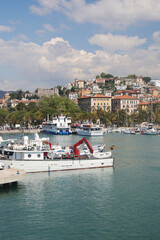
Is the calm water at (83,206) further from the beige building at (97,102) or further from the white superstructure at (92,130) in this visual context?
the beige building at (97,102)

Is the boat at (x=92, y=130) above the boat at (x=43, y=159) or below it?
above

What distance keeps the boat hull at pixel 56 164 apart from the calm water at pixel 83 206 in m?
0.84

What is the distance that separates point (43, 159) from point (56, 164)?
1.75 metres

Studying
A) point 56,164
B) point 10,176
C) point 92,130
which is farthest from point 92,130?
point 10,176

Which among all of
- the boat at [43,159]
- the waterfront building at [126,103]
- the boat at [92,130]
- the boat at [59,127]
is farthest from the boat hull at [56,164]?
the waterfront building at [126,103]

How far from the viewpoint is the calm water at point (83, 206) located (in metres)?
21.2

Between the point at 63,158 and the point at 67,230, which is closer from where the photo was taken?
the point at 67,230

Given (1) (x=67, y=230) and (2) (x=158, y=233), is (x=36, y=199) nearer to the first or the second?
(1) (x=67, y=230)

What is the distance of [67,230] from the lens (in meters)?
21.5

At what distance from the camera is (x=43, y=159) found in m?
37.8

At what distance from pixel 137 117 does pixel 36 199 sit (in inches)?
4998

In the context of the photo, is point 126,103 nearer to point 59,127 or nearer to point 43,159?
point 59,127

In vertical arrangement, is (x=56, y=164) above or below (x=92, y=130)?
below

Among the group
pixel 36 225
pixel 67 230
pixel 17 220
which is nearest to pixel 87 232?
pixel 67 230
